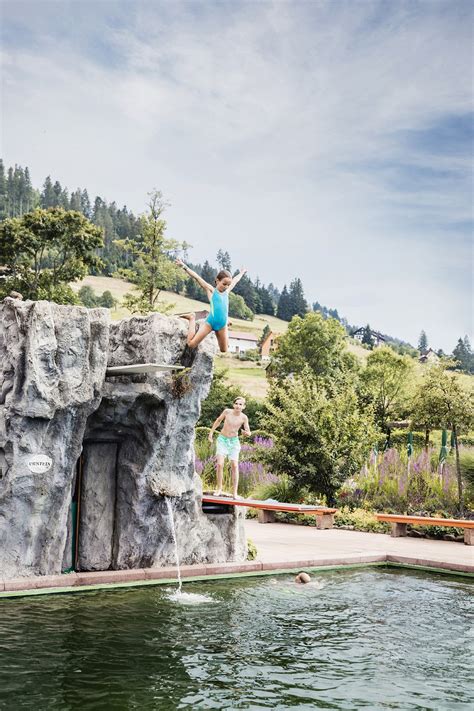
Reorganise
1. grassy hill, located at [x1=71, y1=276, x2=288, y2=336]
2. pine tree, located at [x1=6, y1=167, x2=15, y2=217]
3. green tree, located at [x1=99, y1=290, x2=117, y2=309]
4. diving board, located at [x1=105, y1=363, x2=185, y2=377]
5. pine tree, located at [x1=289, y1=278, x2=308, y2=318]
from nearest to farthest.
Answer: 1. diving board, located at [x1=105, y1=363, x2=185, y2=377]
2. green tree, located at [x1=99, y1=290, x2=117, y2=309]
3. grassy hill, located at [x1=71, y1=276, x2=288, y2=336]
4. pine tree, located at [x1=289, y1=278, x2=308, y2=318]
5. pine tree, located at [x1=6, y1=167, x2=15, y2=217]

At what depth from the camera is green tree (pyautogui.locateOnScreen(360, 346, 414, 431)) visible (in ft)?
135

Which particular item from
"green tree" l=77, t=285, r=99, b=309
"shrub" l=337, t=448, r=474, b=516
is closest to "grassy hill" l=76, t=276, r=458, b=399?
"green tree" l=77, t=285, r=99, b=309

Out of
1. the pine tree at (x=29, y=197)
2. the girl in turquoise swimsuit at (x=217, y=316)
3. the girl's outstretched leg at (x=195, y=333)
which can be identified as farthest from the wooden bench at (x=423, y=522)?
the pine tree at (x=29, y=197)

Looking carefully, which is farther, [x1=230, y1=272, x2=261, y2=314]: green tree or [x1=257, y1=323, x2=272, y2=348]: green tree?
[x1=230, y1=272, x2=261, y2=314]: green tree

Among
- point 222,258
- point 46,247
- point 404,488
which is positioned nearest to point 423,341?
point 222,258

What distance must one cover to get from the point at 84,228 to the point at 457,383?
28037mm

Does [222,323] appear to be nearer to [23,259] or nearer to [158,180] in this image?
[158,180]

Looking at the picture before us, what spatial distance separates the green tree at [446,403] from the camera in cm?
1698

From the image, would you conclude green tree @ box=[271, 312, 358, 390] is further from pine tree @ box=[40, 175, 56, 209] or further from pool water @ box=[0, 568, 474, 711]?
pine tree @ box=[40, 175, 56, 209]

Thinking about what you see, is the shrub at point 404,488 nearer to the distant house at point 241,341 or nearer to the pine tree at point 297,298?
the distant house at point 241,341

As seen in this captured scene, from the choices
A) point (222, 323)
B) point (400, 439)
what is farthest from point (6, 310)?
point (400, 439)

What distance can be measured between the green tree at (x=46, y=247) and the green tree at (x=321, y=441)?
22090 millimetres

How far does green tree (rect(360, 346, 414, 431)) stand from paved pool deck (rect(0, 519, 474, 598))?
25.0 m

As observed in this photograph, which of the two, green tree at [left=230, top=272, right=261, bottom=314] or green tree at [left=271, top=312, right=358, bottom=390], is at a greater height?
green tree at [left=230, top=272, right=261, bottom=314]
